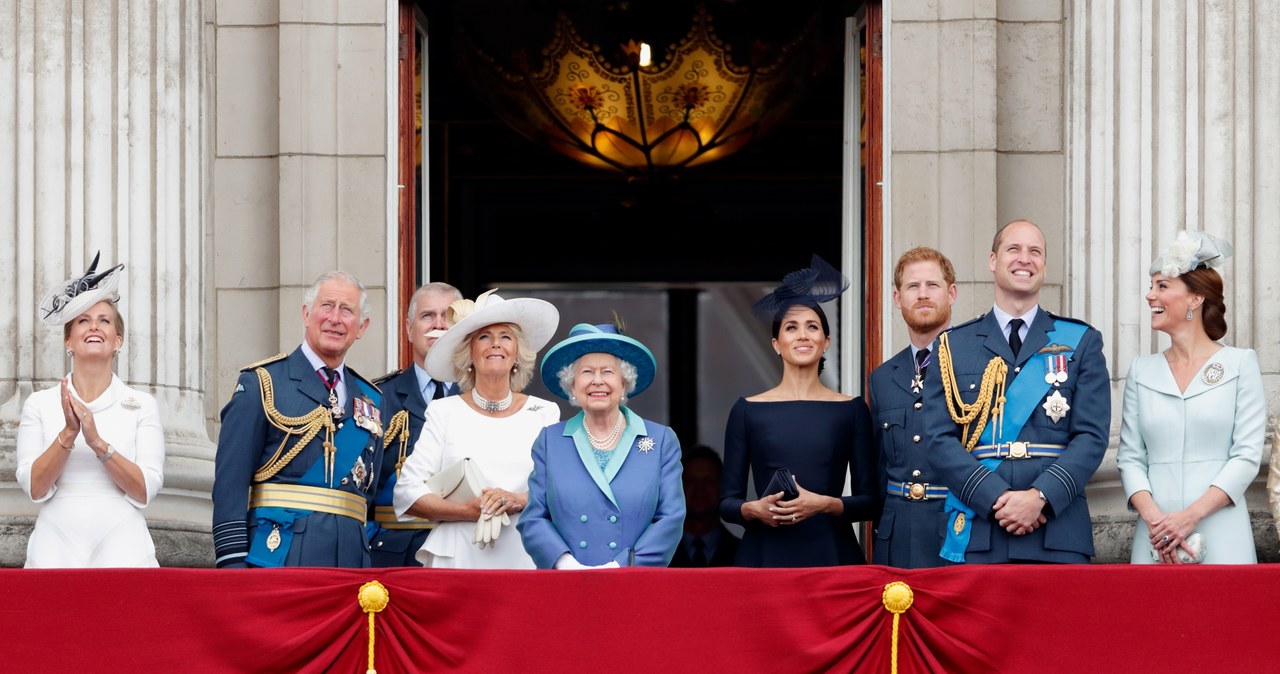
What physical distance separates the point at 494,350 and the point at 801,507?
1173mm

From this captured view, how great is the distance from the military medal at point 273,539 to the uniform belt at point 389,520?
23.3 inches

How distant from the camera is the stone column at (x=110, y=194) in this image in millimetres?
8609

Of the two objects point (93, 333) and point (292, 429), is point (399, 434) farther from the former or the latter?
point (93, 333)

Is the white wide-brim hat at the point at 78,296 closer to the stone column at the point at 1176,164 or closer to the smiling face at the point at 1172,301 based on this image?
the smiling face at the point at 1172,301

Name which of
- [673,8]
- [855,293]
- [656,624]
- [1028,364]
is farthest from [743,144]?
[656,624]

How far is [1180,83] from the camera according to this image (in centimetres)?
877

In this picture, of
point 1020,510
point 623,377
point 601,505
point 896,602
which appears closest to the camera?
point 896,602

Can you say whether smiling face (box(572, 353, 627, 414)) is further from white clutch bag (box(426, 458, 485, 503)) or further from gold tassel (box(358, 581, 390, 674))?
gold tassel (box(358, 581, 390, 674))

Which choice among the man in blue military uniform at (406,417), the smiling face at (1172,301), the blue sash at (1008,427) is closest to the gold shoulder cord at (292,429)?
the man in blue military uniform at (406,417)

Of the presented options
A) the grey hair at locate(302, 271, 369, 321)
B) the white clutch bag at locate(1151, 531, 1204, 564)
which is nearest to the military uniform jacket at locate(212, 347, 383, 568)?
the grey hair at locate(302, 271, 369, 321)

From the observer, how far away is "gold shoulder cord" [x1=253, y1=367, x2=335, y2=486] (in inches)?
276

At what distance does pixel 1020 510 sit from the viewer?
669 cm

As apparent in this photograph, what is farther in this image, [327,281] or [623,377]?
[327,281]

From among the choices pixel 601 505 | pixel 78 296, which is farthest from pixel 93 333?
pixel 601 505
